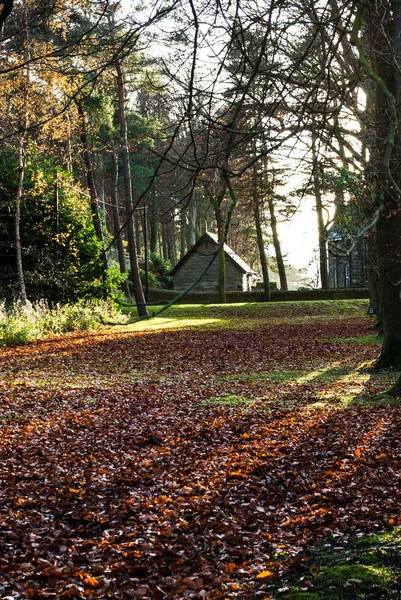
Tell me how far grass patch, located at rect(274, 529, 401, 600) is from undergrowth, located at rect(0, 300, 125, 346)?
12.3 m

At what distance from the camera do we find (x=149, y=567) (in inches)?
167

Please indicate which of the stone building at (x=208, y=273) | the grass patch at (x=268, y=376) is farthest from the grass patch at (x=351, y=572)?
the stone building at (x=208, y=273)

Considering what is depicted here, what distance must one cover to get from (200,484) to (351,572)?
2540 mm

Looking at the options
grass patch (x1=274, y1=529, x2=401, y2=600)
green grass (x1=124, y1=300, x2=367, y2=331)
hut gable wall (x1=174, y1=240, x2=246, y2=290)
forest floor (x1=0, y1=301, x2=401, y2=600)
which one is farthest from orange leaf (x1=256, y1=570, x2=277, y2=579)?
hut gable wall (x1=174, y1=240, x2=246, y2=290)

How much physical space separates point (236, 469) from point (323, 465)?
0.88 meters

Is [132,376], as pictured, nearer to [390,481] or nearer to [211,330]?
[390,481]

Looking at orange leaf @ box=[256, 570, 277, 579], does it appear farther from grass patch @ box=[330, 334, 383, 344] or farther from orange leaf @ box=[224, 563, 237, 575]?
grass patch @ box=[330, 334, 383, 344]

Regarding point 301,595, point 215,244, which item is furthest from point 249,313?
point 301,595

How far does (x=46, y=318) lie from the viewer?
19.7 m

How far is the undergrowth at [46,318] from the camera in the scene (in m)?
17.4

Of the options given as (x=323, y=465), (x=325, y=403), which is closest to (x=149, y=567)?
(x=323, y=465)

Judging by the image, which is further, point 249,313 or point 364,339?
point 249,313

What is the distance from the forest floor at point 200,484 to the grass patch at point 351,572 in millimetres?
12

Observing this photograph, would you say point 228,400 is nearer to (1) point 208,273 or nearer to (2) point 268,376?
(2) point 268,376
